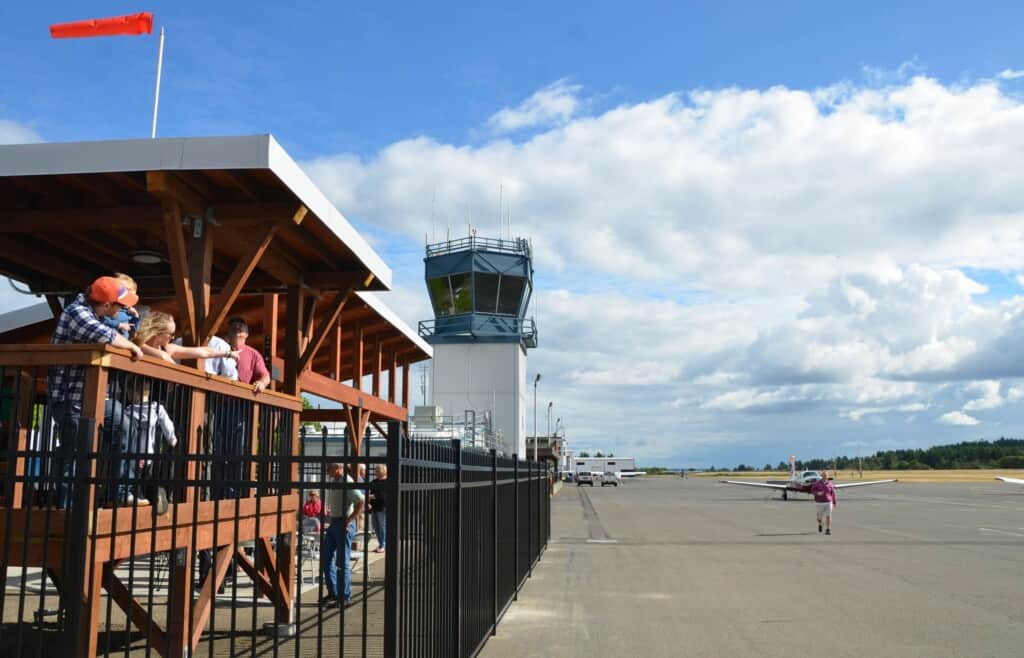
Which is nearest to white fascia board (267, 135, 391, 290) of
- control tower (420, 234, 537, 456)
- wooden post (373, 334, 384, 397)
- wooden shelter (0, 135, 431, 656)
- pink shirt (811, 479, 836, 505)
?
wooden shelter (0, 135, 431, 656)

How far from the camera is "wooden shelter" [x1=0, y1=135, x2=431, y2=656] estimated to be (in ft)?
18.1

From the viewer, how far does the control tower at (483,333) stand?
55844mm

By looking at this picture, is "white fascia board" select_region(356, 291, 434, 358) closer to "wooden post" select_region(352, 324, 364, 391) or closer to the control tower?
"wooden post" select_region(352, 324, 364, 391)

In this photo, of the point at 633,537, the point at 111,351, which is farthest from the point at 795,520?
the point at 111,351

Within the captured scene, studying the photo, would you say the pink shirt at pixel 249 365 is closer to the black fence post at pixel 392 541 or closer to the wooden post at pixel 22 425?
the wooden post at pixel 22 425

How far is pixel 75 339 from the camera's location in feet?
18.0

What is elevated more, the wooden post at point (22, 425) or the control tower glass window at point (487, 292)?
the control tower glass window at point (487, 292)

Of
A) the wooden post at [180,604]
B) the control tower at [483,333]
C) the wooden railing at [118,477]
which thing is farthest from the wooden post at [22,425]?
the control tower at [483,333]

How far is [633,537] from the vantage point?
23.2 m

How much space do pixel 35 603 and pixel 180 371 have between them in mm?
7923

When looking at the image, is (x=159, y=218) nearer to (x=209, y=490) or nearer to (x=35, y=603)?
(x=209, y=490)

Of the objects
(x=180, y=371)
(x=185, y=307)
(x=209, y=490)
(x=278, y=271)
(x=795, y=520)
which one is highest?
(x=278, y=271)

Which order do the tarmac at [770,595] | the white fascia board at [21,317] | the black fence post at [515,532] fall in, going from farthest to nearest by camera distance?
the white fascia board at [21,317]
the black fence post at [515,532]
the tarmac at [770,595]

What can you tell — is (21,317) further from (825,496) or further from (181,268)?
(825,496)
